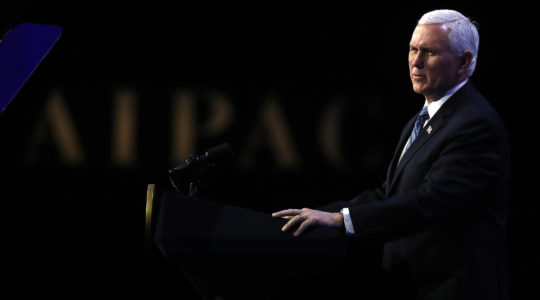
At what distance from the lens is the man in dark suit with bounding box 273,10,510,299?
61.9 inches

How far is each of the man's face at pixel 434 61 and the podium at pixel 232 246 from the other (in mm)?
640

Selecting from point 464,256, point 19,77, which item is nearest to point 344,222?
point 464,256

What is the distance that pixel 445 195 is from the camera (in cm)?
159

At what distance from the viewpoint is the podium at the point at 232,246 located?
132 centimetres

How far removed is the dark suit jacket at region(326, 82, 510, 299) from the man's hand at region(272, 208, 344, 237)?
0.06m

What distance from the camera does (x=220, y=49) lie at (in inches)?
135

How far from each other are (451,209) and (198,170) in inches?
25.3

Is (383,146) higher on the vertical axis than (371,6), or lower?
lower

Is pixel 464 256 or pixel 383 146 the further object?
pixel 383 146

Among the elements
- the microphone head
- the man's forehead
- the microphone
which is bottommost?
the microphone

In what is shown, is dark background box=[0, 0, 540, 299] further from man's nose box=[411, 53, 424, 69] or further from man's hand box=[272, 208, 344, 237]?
man's hand box=[272, 208, 344, 237]

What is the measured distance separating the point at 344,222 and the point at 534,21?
236cm

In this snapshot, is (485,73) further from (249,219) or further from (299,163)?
(249,219)

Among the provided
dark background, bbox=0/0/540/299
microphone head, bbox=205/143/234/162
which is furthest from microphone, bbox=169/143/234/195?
dark background, bbox=0/0/540/299
